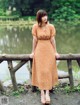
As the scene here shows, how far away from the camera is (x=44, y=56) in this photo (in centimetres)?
591

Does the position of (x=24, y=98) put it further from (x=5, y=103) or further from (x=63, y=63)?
(x=63, y=63)

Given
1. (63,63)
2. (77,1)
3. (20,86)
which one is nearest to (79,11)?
(77,1)

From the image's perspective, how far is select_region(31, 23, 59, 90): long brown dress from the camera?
5906 millimetres

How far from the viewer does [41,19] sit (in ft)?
19.0

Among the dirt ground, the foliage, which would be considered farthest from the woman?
the foliage

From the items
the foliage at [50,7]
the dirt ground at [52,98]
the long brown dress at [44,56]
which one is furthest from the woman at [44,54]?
the foliage at [50,7]

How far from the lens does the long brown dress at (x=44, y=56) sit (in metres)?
5.91

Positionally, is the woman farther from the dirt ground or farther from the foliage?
the foliage

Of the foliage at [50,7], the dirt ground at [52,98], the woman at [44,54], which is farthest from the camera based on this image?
the foliage at [50,7]

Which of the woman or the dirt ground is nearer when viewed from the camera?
the woman

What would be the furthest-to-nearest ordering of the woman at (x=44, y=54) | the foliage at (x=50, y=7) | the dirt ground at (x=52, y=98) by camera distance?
the foliage at (x=50, y=7)
the dirt ground at (x=52, y=98)
the woman at (x=44, y=54)

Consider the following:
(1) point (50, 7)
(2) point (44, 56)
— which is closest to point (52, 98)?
(2) point (44, 56)

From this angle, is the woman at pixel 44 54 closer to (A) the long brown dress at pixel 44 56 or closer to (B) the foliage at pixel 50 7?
(A) the long brown dress at pixel 44 56

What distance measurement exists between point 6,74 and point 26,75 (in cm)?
63
